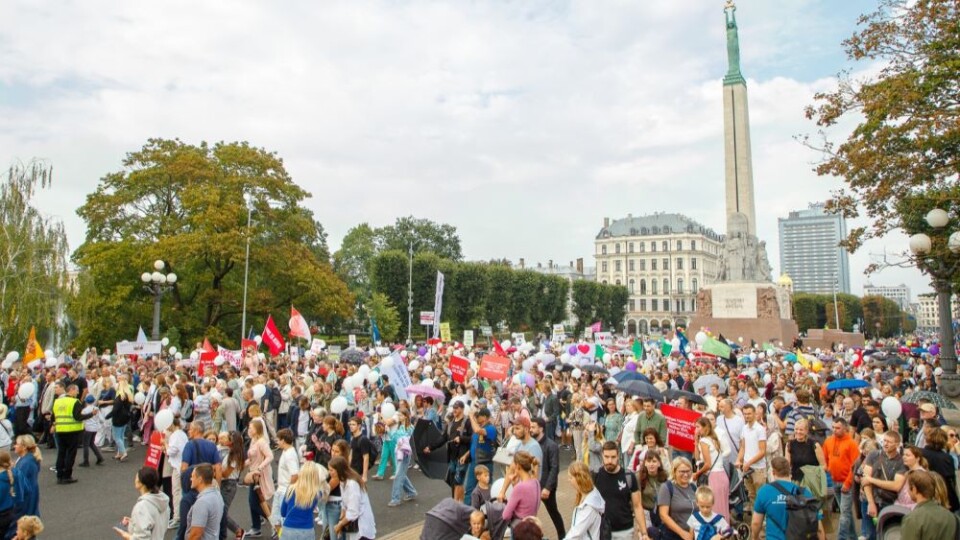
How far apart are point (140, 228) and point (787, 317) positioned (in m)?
40.0

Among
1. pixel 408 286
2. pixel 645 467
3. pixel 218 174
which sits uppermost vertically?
pixel 218 174

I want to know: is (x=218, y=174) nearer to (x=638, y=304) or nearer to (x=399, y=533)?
(x=399, y=533)

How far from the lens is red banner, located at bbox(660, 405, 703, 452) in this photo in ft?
27.4

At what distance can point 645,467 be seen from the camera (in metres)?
6.71

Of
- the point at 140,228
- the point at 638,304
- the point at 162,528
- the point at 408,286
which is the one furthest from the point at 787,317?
the point at 638,304

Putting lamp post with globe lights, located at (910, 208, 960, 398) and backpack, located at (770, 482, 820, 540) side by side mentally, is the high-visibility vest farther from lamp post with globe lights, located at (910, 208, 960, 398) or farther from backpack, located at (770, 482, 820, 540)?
lamp post with globe lights, located at (910, 208, 960, 398)

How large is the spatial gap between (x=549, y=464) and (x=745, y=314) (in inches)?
1502

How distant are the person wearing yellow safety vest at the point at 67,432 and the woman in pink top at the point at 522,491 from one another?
848cm

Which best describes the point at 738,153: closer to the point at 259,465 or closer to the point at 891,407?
the point at 891,407

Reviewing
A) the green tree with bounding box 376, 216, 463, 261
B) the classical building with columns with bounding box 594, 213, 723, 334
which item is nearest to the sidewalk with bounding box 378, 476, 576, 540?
the green tree with bounding box 376, 216, 463, 261

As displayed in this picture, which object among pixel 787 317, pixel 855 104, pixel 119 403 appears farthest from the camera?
pixel 787 317

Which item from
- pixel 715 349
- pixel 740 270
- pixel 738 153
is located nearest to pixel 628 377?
pixel 715 349

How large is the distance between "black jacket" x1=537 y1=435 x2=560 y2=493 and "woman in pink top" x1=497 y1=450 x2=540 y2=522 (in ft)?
4.55

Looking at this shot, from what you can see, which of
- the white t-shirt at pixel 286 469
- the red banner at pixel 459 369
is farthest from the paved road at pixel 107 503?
the red banner at pixel 459 369
